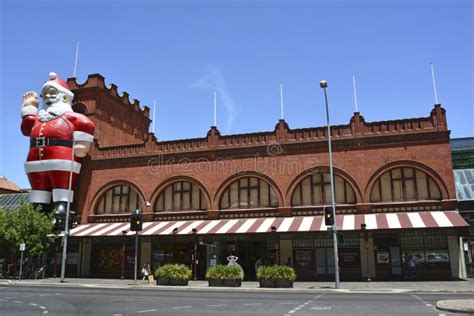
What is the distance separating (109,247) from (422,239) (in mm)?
23542

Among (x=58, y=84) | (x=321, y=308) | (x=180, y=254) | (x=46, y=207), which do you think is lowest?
(x=321, y=308)

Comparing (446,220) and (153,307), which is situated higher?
(446,220)

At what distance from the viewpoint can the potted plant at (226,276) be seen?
25.5m

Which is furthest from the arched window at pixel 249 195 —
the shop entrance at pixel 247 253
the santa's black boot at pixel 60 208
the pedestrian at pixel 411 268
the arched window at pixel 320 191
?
the santa's black boot at pixel 60 208

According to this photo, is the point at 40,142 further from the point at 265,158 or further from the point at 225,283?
the point at 225,283

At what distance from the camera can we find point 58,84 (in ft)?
124

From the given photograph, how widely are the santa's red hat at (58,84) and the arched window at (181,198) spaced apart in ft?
41.5

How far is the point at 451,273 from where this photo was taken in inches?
1080

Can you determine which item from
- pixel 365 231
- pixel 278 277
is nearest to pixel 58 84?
pixel 278 277

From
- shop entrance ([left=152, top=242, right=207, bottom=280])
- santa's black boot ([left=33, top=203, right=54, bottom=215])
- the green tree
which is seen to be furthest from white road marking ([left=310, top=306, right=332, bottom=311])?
santa's black boot ([left=33, top=203, right=54, bottom=215])

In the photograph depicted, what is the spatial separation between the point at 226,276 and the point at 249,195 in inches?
339

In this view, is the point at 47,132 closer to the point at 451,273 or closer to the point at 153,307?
the point at 153,307

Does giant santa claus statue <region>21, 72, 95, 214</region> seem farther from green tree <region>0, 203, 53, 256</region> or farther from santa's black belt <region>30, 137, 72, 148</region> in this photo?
green tree <region>0, 203, 53, 256</region>

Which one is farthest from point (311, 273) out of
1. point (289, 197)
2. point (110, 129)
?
point (110, 129)
